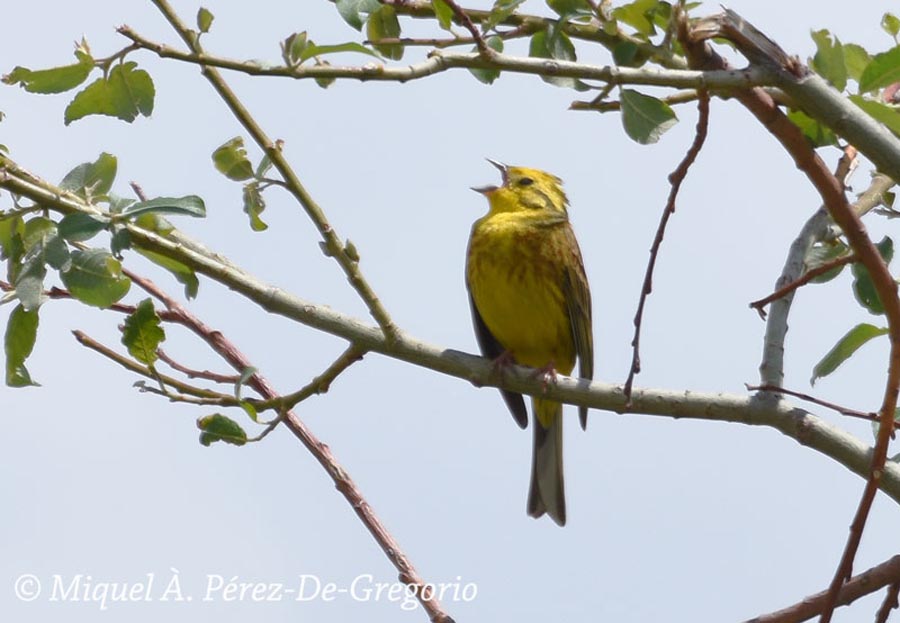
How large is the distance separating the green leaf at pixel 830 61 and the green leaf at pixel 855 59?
0.37 meters

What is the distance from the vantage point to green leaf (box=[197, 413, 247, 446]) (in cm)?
286

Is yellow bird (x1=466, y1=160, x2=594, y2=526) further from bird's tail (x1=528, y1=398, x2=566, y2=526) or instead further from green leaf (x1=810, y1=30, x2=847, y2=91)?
green leaf (x1=810, y1=30, x2=847, y2=91)

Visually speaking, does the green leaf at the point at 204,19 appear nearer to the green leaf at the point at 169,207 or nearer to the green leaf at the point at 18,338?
the green leaf at the point at 169,207

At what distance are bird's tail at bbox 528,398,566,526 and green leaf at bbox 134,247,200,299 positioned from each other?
2797 millimetres

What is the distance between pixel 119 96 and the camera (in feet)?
9.01

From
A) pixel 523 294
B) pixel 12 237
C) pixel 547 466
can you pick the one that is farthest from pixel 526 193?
pixel 12 237

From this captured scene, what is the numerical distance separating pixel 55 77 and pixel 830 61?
1.56 metres

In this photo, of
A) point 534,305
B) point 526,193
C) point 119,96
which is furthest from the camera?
point 526,193

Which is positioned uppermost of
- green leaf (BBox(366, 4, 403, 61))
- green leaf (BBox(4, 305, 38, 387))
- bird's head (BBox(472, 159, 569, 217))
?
bird's head (BBox(472, 159, 569, 217))

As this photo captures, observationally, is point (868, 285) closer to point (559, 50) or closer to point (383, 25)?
point (559, 50)

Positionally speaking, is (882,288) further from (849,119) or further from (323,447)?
(323,447)

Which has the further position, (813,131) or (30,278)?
(813,131)

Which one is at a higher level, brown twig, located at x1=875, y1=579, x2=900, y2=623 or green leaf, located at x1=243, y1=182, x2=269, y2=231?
green leaf, located at x1=243, y1=182, x2=269, y2=231

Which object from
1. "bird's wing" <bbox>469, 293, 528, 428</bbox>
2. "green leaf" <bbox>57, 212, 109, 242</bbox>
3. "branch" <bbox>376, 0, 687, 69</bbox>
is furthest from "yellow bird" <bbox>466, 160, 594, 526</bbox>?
"green leaf" <bbox>57, 212, 109, 242</bbox>
